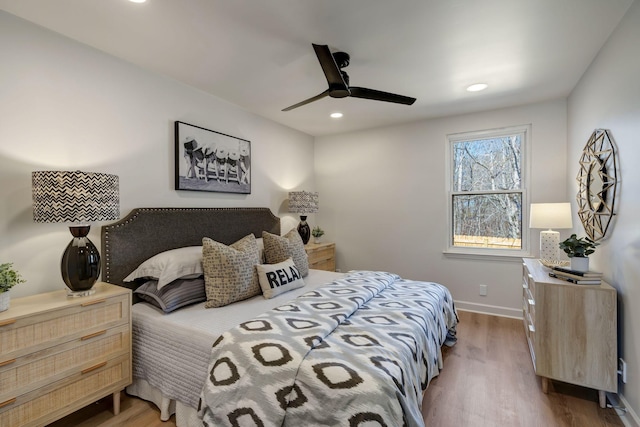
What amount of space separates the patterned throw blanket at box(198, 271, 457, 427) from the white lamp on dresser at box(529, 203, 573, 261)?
1463 millimetres

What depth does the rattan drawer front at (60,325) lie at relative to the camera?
147 centimetres

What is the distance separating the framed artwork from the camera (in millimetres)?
2744

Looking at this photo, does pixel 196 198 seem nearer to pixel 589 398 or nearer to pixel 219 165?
pixel 219 165

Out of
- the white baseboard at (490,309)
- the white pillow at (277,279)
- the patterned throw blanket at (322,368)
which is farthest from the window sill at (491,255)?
the white pillow at (277,279)

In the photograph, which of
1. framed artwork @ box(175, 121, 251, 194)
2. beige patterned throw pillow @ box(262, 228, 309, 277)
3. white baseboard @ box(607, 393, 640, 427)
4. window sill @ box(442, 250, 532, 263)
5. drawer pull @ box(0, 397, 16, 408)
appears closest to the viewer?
drawer pull @ box(0, 397, 16, 408)

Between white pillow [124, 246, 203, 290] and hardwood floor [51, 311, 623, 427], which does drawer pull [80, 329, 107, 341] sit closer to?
A: white pillow [124, 246, 203, 290]

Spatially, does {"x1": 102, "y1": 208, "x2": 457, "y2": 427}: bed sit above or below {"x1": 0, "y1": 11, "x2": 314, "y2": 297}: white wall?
below

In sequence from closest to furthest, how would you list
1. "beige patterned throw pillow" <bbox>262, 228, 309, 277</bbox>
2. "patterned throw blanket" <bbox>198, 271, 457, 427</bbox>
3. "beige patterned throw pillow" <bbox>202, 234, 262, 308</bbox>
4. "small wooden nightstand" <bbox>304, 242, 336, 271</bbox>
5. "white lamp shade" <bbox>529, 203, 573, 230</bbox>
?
"patterned throw blanket" <bbox>198, 271, 457, 427</bbox> < "beige patterned throw pillow" <bbox>202, 234, 262, 308</bbox> < "white lamp shade" <bbox>529, 203, 573, 230</bbox> < "beige patterned throw pillow" <bbox>262, 228, 309, 277</bbox> < "small wooden nightstand" <bbox>304, 242, 336, 271</bbox>

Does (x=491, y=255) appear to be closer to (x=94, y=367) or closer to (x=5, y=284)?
(x=94, y=367)

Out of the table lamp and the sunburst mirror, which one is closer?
the sunburst mirror

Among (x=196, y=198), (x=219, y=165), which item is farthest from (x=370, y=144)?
(x=196, y=198)

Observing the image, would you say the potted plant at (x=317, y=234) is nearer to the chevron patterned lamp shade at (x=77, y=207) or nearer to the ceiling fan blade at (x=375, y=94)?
the ceiling fan blade at (x=375, y=94)

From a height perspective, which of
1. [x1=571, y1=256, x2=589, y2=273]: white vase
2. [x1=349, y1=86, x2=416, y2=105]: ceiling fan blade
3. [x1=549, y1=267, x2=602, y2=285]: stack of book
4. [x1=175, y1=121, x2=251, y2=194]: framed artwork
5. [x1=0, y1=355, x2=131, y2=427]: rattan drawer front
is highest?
[x1=349, y1=86, x2=416, y2=105]: ceiling fan blade

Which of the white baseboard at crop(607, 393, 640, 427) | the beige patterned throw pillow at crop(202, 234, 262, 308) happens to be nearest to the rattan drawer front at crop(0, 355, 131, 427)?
the beige patterned throw pillow at crop(202, 234, 262, 308)
